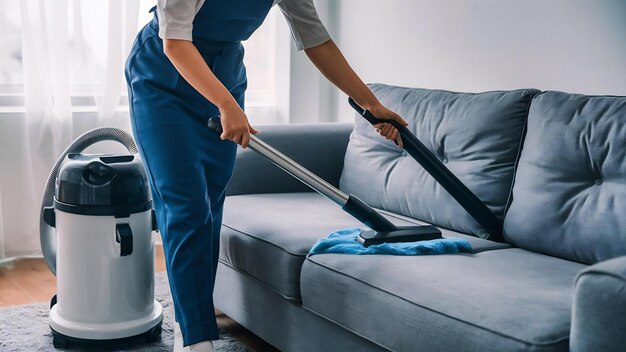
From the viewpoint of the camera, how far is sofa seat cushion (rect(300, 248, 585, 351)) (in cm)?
137

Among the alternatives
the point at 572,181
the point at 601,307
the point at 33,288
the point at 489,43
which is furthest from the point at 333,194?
the point at 33,288

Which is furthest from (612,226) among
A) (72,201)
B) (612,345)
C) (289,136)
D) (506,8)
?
(72,201)

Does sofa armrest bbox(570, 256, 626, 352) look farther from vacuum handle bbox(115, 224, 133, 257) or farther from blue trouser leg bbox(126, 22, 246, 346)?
vacuum handle bbox(115, 224, 133, 257)

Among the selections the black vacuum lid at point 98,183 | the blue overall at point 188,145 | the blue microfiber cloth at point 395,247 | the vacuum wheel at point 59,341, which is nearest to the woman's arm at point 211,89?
the blue overall at point 188,145

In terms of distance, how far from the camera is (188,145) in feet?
6.35

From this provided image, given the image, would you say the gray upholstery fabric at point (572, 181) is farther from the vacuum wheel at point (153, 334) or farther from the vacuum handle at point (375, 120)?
the vacuum wheel at point (153, 334)

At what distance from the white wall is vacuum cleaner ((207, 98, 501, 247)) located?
53 cm

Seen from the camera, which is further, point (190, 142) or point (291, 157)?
point (291, 157)

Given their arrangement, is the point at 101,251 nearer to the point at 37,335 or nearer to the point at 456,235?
the point at 37,335

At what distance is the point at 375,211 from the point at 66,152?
1011 mm

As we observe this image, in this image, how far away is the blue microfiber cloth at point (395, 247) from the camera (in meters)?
1.85

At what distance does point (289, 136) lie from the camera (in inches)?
105

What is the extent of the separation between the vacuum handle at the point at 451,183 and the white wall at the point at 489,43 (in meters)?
0.51

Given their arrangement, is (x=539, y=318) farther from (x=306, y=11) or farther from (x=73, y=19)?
(x=73, y=19)
